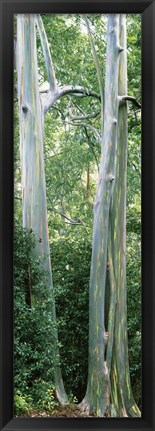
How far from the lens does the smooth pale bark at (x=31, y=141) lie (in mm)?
1957

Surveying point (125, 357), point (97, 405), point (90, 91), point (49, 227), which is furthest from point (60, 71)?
point (97, 405)

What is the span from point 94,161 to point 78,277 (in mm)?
424

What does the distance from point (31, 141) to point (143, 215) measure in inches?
19.5

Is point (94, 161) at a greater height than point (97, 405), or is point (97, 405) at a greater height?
point (94, 161)

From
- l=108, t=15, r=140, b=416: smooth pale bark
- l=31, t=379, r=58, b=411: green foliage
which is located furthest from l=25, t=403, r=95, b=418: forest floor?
l=108, t=15, r=140, b=416: smooth pale bark

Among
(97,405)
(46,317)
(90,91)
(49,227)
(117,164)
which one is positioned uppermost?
(90,91)

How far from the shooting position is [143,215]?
1.83 meters

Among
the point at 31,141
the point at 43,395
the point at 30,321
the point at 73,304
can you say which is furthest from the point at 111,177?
the point at 43,395

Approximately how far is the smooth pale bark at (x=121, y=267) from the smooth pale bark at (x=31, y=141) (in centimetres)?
24
